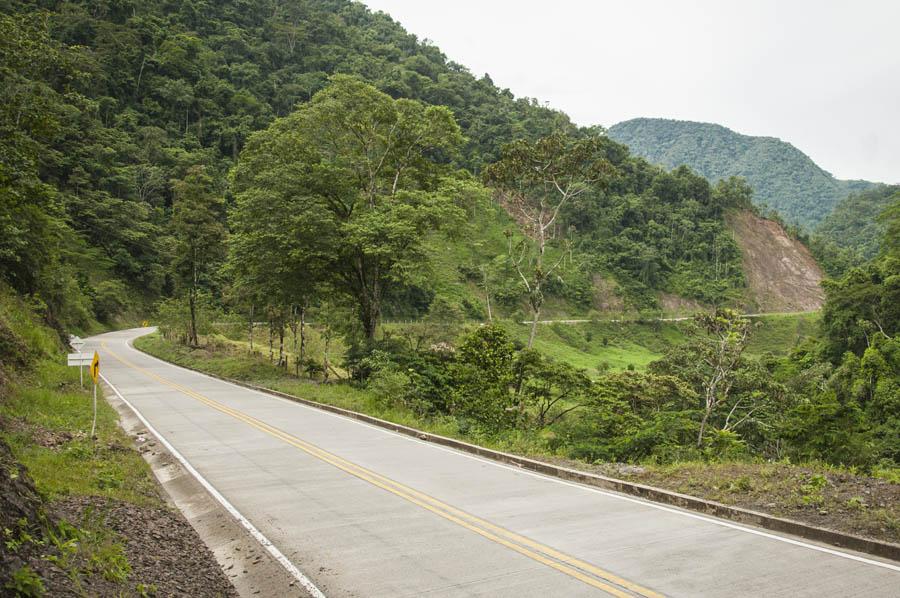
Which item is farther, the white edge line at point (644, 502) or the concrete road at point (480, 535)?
the white edge line at point (644, 502)

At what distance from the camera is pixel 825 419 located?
14.9 metres

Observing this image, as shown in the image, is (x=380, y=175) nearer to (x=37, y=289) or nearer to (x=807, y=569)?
(x=37, y=289)

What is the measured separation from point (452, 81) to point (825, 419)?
104809 millimetres

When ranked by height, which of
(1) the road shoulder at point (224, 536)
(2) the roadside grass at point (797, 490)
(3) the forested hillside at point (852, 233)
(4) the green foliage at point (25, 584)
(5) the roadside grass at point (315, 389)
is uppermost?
(3) the forested hillside at point (852, 233)

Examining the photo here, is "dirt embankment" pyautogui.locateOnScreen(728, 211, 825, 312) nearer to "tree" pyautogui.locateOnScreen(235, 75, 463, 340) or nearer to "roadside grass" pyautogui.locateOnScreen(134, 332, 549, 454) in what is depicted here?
"tree" pyautogui.locateOnScreen(235, 75, 463, 340)

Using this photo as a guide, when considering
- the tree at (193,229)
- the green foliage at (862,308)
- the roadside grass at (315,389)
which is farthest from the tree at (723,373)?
the tree at (193,229)

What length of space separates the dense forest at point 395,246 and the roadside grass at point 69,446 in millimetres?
4724

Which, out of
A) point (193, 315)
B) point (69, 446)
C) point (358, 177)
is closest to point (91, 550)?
point (69, 446)

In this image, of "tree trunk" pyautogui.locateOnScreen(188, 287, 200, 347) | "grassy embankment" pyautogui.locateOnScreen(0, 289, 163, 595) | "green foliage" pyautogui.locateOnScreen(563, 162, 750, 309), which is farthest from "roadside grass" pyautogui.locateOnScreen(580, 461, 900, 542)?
"green foliage" pyautogui.locateOnScreen(563, 162, 750, 309)

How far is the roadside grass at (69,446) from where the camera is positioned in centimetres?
796

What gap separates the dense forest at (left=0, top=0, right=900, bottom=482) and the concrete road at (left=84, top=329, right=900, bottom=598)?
4587 mm

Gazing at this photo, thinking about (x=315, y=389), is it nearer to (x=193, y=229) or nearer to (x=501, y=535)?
(x=501, y=535)

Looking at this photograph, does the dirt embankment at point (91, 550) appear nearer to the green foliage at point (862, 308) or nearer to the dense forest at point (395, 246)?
the dense forest at point (395, 246)

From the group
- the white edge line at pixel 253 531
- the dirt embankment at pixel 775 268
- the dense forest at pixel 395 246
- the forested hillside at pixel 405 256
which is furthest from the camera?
the dirt embankment at pixel 775 268
